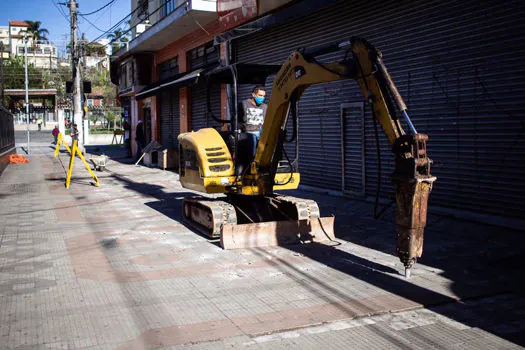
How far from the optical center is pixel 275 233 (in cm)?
817

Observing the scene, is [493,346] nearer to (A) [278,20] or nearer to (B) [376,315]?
(B) [376,315]

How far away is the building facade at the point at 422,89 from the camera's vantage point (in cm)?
859

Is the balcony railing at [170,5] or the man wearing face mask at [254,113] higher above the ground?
the balcony railing at [170,5]

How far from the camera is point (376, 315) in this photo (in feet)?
17.1

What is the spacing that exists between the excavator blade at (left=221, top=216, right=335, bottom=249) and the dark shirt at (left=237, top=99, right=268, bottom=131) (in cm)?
176

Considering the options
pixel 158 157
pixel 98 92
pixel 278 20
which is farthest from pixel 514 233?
pixel 98 92

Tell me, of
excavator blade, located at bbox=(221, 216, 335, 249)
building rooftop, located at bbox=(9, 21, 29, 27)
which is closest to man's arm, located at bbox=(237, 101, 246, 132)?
excavator blade, located at bbox=(221, 216, 335, 249)

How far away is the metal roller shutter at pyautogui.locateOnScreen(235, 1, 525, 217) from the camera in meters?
8.49

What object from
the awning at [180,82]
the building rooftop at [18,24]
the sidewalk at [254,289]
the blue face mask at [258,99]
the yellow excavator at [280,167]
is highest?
the building rooftop at [18,24]

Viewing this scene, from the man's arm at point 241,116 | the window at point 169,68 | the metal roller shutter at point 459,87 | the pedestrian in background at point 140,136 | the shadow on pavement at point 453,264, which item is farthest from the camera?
the pedestrian in background at point 140,136

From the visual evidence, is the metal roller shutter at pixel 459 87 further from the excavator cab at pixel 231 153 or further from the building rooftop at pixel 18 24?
the building rooftop at pixel 18 24

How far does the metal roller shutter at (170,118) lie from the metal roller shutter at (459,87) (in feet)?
45.6

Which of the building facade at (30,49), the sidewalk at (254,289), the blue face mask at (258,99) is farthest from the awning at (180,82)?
the building facade at (30,49)

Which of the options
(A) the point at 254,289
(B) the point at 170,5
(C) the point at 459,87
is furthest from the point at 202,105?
(A) the point at 254,289
